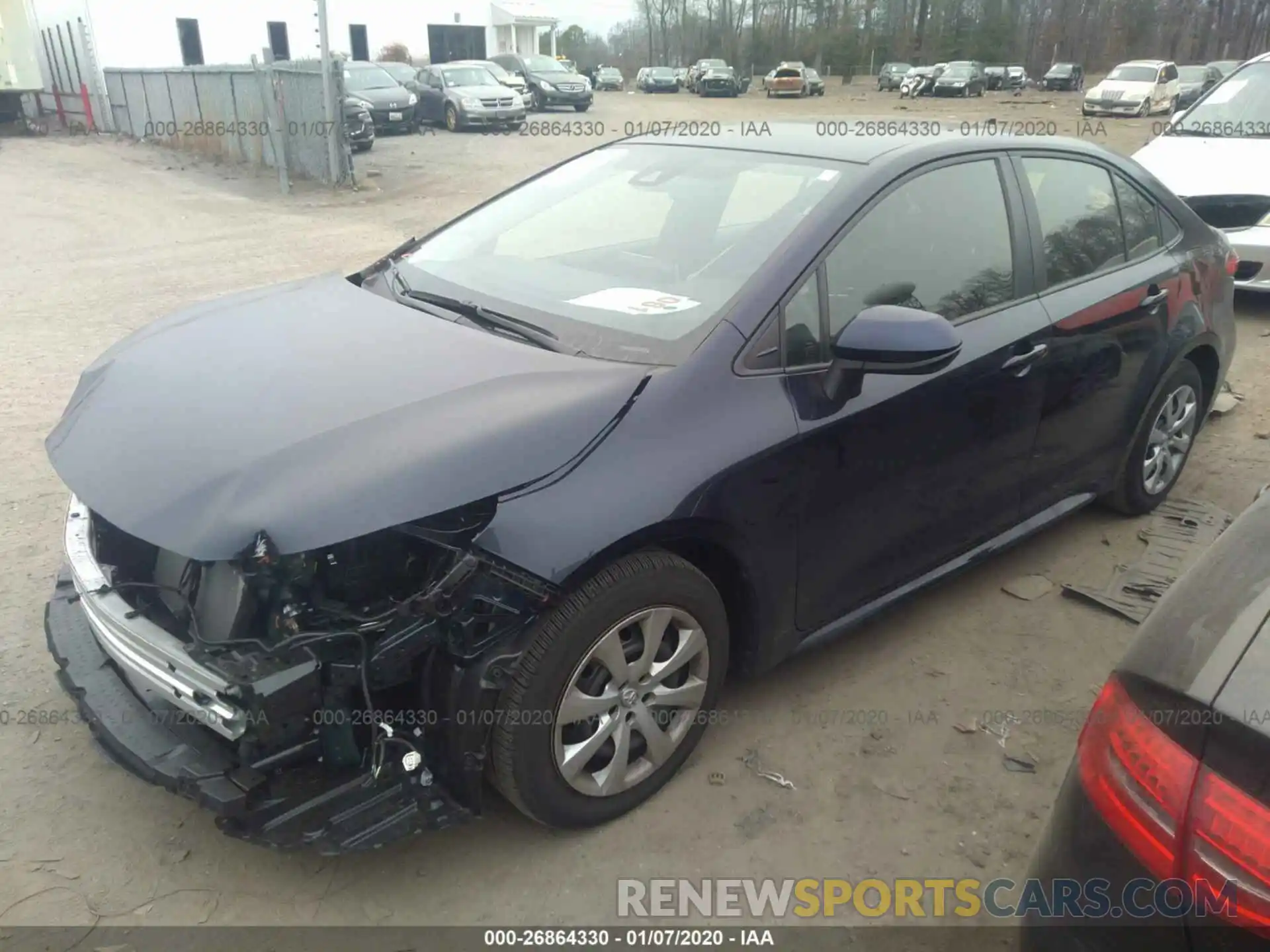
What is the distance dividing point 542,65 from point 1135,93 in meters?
17.8

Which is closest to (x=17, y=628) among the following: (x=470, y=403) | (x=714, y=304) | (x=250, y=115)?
(x=470, y=403)

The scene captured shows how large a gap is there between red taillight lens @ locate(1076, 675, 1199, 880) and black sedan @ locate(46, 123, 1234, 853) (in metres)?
1.05

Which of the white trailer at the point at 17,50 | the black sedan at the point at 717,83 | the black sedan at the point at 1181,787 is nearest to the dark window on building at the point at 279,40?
the white trailer at the point at 17,50

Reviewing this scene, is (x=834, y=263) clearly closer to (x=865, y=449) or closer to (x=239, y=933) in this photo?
(x=865, y=449)

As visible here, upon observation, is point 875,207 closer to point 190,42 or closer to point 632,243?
point 632,243

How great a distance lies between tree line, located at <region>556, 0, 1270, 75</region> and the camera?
5144 cm

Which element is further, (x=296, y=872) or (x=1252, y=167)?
(x=1252, y=167)

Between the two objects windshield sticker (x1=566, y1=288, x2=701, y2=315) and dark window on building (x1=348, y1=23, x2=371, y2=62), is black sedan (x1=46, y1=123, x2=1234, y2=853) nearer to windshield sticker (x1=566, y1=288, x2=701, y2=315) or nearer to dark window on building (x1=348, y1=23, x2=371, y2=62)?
windshield sticker (x1=566, y1=288, x2=701, y2=315)

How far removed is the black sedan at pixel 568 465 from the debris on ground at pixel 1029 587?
34cm

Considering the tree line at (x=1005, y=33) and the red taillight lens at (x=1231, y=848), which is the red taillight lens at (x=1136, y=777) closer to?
the red taillight lens at (x=1231, y=848)

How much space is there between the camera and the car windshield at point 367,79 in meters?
21.6

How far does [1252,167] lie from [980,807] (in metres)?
6.89

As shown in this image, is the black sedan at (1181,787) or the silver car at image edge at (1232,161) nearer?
the black sedan at (1181,787)

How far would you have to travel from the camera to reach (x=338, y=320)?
290cm
